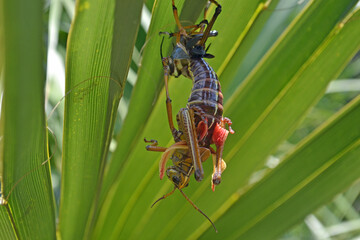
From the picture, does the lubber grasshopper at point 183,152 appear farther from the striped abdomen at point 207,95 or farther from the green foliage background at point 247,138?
the green foliage background at point 247,138

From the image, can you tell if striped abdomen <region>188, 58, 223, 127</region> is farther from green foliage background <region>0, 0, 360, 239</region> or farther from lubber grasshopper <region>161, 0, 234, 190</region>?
green foliage background <region>0, 0, 360, 239</region>

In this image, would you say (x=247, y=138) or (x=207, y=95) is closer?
(x=207, y=95)

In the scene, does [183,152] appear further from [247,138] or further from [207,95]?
Answer: [247,138]

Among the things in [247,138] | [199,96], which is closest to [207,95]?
[199,96]

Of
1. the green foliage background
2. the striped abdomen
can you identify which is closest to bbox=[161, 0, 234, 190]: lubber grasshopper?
the striped abdomen

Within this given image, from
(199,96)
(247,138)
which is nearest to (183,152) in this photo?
(199,96)

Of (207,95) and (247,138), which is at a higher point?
(207,95)

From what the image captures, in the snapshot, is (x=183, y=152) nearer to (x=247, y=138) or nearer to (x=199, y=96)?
(x=199, y=96)

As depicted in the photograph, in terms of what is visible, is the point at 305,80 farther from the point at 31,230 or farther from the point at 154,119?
the point at 31,230
